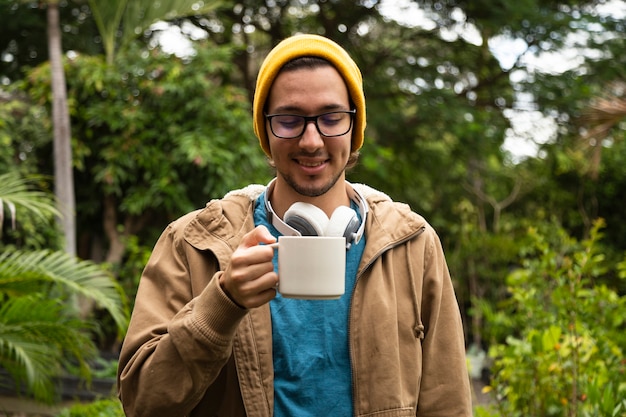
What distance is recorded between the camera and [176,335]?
4.82 feet

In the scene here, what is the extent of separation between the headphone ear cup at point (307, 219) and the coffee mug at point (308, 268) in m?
0.22

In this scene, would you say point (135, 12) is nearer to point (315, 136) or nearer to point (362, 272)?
point (315, 136)

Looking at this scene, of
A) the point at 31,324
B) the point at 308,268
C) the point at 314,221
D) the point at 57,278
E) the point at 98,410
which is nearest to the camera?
the point at 308,268

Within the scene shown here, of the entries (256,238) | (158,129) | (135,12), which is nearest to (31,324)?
(256,238)

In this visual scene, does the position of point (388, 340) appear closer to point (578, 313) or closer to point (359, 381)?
point (359, 381)

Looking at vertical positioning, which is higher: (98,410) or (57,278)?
(57,278)

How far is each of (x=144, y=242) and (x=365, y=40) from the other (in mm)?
4263

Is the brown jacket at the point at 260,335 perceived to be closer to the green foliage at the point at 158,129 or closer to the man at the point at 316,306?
the man at the point at 316,306

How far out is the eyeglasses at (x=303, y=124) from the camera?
1685 mm

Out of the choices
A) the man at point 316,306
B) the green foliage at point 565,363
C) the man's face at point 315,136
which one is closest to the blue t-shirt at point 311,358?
the man at point 316,306

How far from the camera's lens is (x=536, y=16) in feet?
28.0

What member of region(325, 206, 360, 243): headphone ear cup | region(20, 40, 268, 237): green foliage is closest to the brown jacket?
region(325, 206, 360, 243): headphone ear cup

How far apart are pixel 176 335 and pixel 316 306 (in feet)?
1.21

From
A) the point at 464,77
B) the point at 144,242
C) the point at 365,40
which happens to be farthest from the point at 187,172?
the point at 464,77
